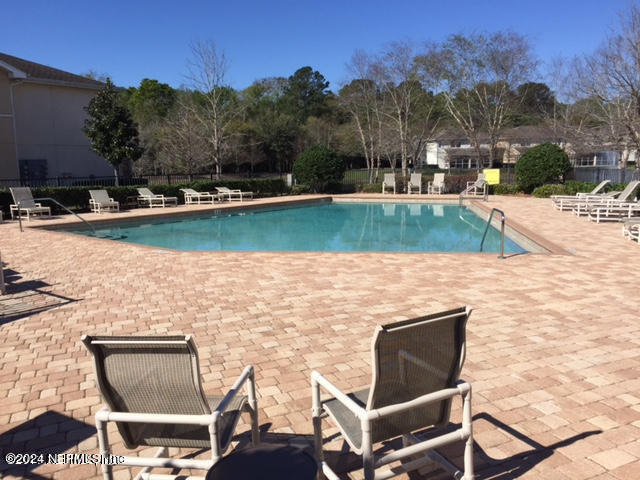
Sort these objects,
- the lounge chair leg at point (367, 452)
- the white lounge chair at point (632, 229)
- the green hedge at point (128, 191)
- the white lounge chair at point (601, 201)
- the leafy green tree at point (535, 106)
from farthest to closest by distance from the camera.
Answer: the leafy green tree at point (535, 106)
the green hedge at point (128, 191)
the white lounge chair at point (601, 201)
the white lounge chair at point (632, 229)
the lounge chair leg at point (367, 452)

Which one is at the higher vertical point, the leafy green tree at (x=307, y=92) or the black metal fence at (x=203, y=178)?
the leafy green tree at (x=307, y=92)

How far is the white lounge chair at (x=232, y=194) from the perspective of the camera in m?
21.4

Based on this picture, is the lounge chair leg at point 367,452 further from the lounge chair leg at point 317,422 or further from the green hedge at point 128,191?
the green hedge at point 128,191

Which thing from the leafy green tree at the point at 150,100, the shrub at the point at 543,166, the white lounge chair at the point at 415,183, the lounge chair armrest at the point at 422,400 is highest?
the leafy green tree at the point at 150,100

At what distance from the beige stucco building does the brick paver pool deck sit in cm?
1363

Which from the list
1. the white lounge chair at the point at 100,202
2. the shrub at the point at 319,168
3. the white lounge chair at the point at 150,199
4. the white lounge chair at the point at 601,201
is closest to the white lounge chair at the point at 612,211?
the white lounge chair at the point at 601,201

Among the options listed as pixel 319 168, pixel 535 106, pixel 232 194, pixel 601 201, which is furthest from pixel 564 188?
pixel 535 106

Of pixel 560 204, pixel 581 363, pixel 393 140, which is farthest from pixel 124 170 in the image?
pixel 581 363

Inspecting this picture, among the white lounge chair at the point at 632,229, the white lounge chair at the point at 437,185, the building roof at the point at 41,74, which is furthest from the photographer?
the white lounge chair at the point at 437,185

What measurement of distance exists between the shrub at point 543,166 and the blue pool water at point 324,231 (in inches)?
184

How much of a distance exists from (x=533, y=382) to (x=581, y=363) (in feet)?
2.10

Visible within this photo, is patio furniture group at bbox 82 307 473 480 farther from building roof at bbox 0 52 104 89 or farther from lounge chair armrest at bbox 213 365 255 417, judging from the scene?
building roof at bbox 0 52 104 89

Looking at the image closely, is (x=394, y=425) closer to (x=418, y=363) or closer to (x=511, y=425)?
(x=418, y=363)

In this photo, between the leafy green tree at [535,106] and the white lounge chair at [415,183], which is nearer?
the white lounge chair at [415,183]
